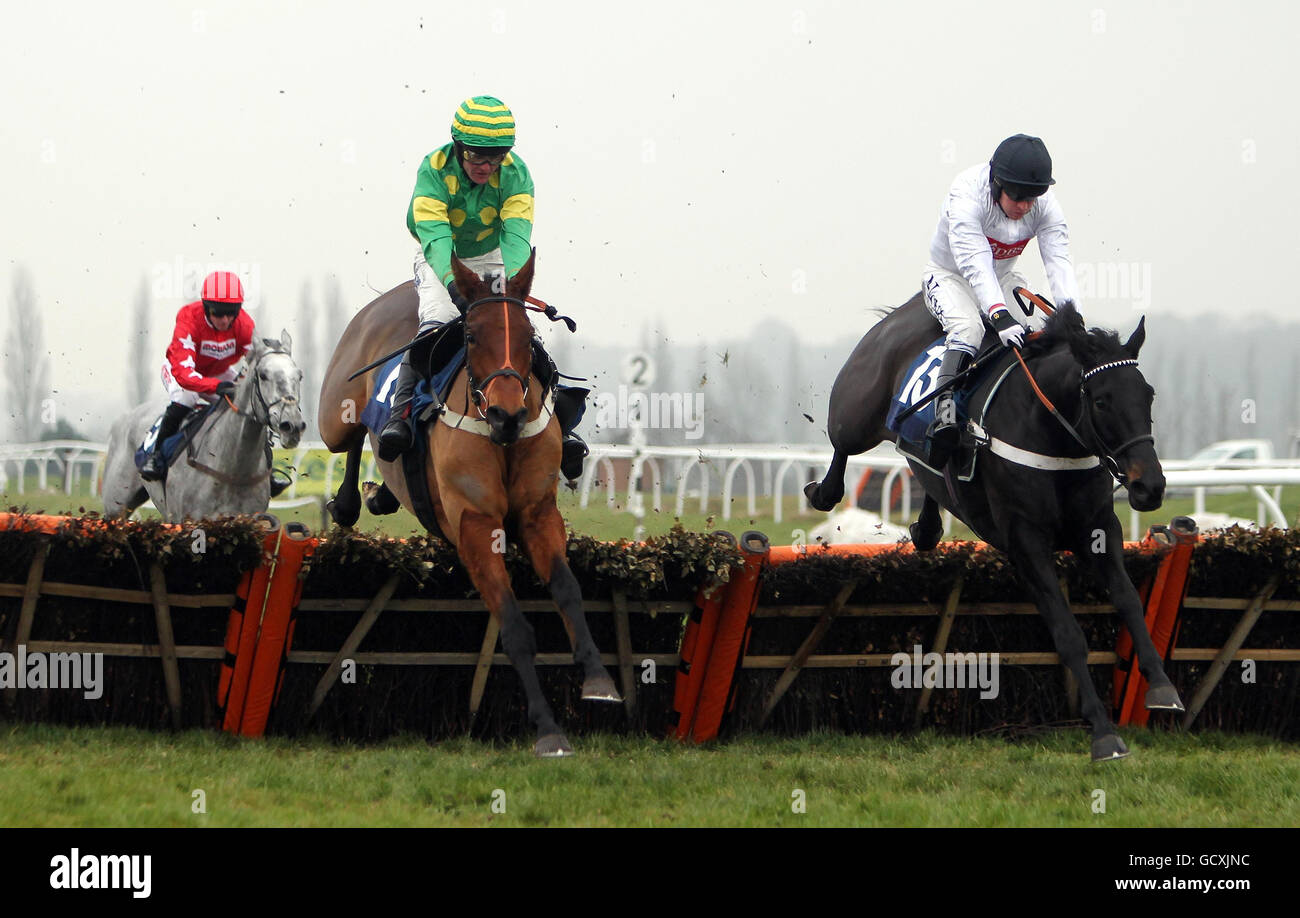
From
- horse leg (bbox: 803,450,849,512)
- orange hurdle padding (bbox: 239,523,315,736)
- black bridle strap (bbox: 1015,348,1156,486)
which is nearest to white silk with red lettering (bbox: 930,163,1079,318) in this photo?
black bridle strap (bbox: 1015,348,1156,486)

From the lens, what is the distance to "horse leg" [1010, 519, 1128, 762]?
17.3 feet

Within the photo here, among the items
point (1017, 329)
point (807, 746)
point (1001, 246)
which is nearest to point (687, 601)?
point (807, 746)

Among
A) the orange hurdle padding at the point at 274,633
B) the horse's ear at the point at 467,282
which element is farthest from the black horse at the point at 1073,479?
the orange hurdle padding at the point at 274,633

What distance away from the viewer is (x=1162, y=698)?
5.12 meters

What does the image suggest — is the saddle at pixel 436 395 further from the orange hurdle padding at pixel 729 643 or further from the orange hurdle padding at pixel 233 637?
the orange hurdle padding at pixel 729 643

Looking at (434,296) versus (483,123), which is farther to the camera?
(434,296)

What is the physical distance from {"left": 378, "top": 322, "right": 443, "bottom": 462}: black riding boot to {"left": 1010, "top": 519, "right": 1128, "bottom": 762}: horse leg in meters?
2.49

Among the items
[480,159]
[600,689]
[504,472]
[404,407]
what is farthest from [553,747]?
[480,159]

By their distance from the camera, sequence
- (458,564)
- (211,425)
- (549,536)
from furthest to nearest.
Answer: (211,425) < (458,564) < (549,536)

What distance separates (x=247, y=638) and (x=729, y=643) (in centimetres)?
195

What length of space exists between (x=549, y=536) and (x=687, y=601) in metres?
0.87

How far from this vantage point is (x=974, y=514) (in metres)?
6.08

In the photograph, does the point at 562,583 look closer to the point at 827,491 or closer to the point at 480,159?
the point at 480,159
